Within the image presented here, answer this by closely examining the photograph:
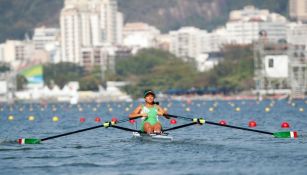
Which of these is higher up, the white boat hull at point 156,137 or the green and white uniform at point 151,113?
the green and white uniform at point 151,113

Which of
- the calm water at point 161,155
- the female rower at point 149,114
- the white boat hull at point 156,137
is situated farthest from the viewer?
the female rower at point 149,114

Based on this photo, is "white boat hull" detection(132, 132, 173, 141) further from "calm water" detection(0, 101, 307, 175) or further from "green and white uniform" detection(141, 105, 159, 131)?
"green and white uniform" detection(141, 105, 159, 131)

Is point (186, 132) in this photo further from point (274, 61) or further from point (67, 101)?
point (67, 101)

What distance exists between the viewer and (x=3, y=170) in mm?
35750

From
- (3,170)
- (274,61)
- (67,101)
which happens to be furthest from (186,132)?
(67,101)

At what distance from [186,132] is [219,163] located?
14.0 m

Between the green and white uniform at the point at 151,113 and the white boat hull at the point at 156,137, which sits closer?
the white boat hull at the point at 156,137

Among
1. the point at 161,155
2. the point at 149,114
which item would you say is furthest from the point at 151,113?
the point at 161,155

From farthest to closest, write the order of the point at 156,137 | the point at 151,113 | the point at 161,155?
the point at 151,113 → the point at 156,137 → the point at 161,155

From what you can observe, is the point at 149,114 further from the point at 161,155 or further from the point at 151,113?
the point at 161,155

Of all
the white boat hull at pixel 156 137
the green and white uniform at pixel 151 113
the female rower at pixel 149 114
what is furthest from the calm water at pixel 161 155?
the green and white uniform at pixel 151 113

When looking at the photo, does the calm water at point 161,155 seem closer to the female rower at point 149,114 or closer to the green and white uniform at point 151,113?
the female rower at point 149,114

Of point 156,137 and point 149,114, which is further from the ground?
point 149,114

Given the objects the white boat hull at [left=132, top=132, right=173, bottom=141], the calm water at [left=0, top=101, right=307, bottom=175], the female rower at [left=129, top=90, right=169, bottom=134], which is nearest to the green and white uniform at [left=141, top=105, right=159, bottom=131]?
the female rower at [left=129, top=90, right=169, bottom=134]
